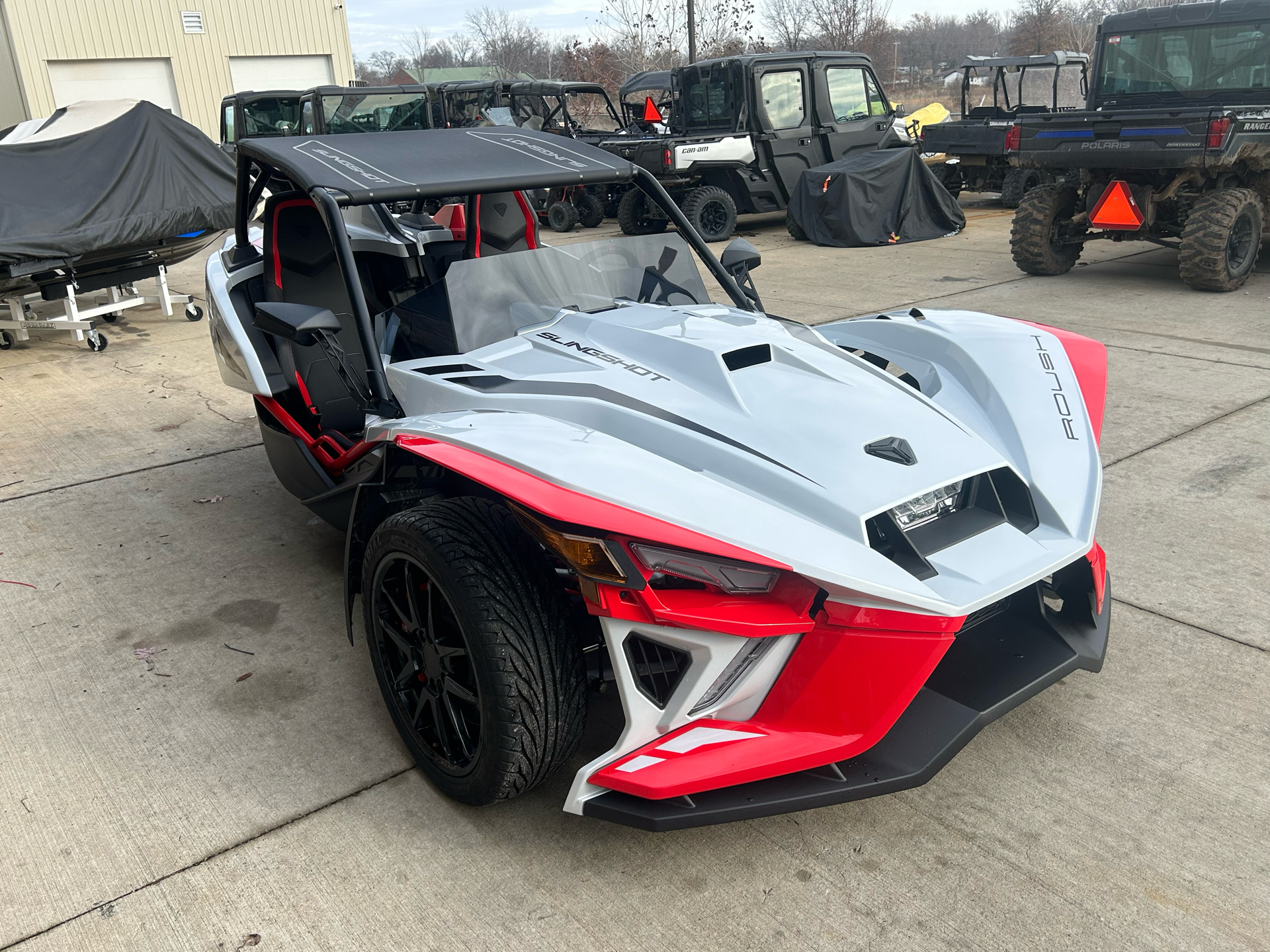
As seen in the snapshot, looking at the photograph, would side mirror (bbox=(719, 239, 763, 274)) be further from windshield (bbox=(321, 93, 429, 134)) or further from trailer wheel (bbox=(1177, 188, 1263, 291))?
windshield (bbox=(321, 93, 429, 134))

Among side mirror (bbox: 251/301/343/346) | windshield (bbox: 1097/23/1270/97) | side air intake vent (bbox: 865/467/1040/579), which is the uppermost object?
windshield (bbox: 1097/23/1270/97)

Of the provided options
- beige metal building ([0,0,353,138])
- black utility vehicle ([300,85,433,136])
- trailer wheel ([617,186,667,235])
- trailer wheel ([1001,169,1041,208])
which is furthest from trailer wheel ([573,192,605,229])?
beige metal building ([0,0,353,138])

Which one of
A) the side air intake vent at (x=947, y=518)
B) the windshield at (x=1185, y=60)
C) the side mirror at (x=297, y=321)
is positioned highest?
the windshield at (x=1185, y=60)

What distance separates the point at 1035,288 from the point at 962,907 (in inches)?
290

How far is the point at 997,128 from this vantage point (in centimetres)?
1255

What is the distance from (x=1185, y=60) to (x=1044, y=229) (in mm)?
2007

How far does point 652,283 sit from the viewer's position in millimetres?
3396

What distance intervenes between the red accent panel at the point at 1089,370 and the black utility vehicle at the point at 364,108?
42.5 feet

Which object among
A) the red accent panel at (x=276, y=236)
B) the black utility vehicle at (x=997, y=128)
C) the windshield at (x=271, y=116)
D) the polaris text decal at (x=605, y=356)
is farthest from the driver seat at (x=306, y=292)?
the windshield at (x=271, y=116)

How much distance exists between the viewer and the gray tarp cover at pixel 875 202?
11102mm

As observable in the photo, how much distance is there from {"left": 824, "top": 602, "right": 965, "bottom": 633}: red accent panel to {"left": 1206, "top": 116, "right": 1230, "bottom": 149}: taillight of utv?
23.2 feet

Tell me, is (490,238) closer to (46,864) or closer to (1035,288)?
(46,864)

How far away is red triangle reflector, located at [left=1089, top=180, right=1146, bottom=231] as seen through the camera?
26.3 feet

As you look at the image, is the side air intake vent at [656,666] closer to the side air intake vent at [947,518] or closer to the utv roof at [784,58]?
the side air intake vent at [947,518]
